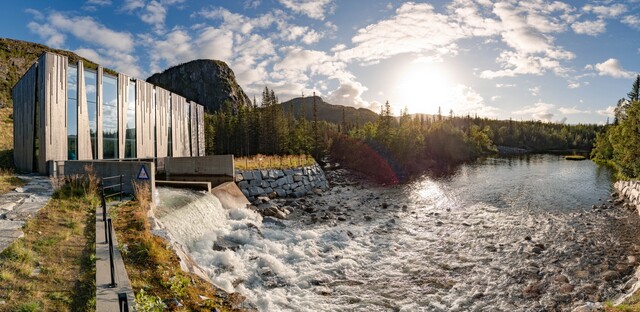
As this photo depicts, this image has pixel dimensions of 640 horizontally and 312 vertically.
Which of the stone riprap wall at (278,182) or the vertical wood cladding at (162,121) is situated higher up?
the vertical wood cladding at (162,121)

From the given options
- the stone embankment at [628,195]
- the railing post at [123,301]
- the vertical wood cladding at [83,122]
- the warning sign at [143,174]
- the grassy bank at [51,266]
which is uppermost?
the vertical wood cladding at [83,122]

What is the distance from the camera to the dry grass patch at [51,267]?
5.88 meters

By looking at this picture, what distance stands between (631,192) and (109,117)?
131ft

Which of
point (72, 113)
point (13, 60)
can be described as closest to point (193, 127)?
point (72, 113)

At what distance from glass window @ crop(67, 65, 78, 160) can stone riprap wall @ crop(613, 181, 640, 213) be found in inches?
1464

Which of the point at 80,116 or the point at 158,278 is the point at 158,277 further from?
the point at 80,116

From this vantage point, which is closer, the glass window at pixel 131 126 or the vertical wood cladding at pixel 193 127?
the glass window at pixel 131 126

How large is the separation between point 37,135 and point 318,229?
18.0m

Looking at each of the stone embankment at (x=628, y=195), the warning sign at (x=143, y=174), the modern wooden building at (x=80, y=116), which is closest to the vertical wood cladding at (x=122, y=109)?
the modern wooden building at (x=80, y=116)

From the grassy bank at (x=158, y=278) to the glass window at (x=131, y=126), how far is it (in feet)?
58.0

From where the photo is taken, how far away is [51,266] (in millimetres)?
7176

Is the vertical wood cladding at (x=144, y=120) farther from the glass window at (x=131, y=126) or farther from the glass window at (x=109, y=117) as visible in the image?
the glass window at (x=109, y=117)

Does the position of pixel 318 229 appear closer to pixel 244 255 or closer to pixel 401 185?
pixel 244 255

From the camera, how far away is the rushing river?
10.8m
